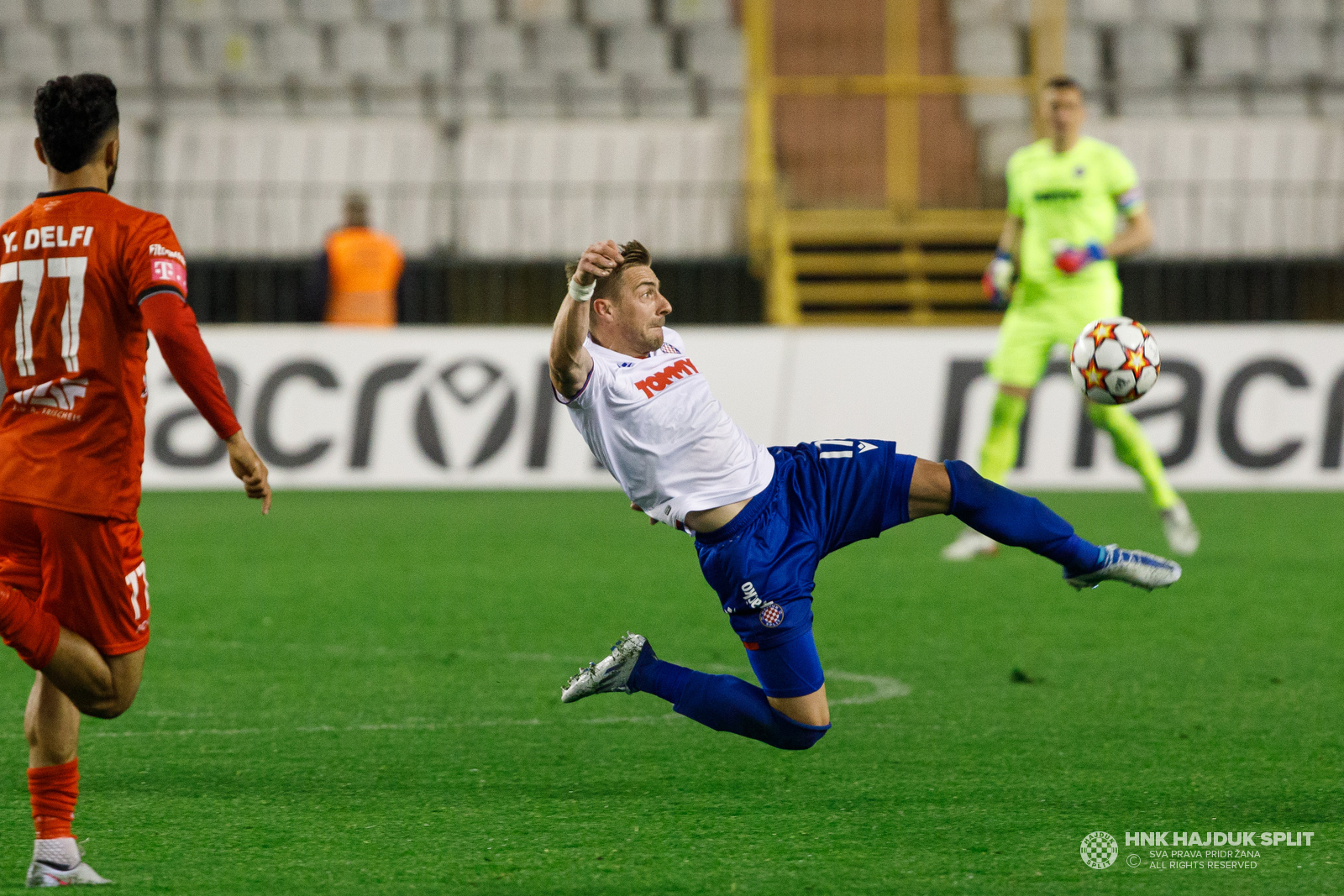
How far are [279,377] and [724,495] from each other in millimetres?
9119

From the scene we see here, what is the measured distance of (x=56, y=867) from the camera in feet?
13.0

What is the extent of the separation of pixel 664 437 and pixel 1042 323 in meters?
5.22

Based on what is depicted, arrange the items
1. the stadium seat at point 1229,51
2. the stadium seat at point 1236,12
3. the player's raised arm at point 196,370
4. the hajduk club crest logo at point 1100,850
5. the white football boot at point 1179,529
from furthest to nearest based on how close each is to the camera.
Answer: the stadium seat at point 1236,12 < the stadium seat at point 1229,51 < the white football boot at point 1179,529 < the hajduk club crest logo at point 1100,850 < the player's raised arm at point 196,370

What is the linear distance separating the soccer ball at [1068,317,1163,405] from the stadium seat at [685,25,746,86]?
A: 517 inches

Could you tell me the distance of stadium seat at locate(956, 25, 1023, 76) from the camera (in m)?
19.3

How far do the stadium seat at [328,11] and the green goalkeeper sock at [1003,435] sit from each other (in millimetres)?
12047

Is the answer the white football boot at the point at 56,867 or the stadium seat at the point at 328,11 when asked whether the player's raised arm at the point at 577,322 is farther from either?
the stadium seat at the point at 328,11

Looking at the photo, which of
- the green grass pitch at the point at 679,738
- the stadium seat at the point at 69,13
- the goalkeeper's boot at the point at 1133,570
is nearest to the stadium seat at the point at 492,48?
the stadium seat at the point at 69,13

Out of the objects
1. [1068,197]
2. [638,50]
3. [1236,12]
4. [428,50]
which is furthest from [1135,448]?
[1236,12]

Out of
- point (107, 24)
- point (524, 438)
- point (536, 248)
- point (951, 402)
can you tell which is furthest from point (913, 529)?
point (107, 24)

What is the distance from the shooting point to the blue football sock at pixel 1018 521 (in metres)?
5.03

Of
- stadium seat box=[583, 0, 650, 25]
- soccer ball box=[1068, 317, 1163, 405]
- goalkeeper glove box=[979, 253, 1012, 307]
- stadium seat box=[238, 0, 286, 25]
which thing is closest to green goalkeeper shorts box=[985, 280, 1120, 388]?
goalkeeper glove box=[979, 253, 1012, 307]

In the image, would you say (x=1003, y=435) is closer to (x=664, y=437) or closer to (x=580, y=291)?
(x=664, y=437)

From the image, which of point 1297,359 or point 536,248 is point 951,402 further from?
point 536,248
